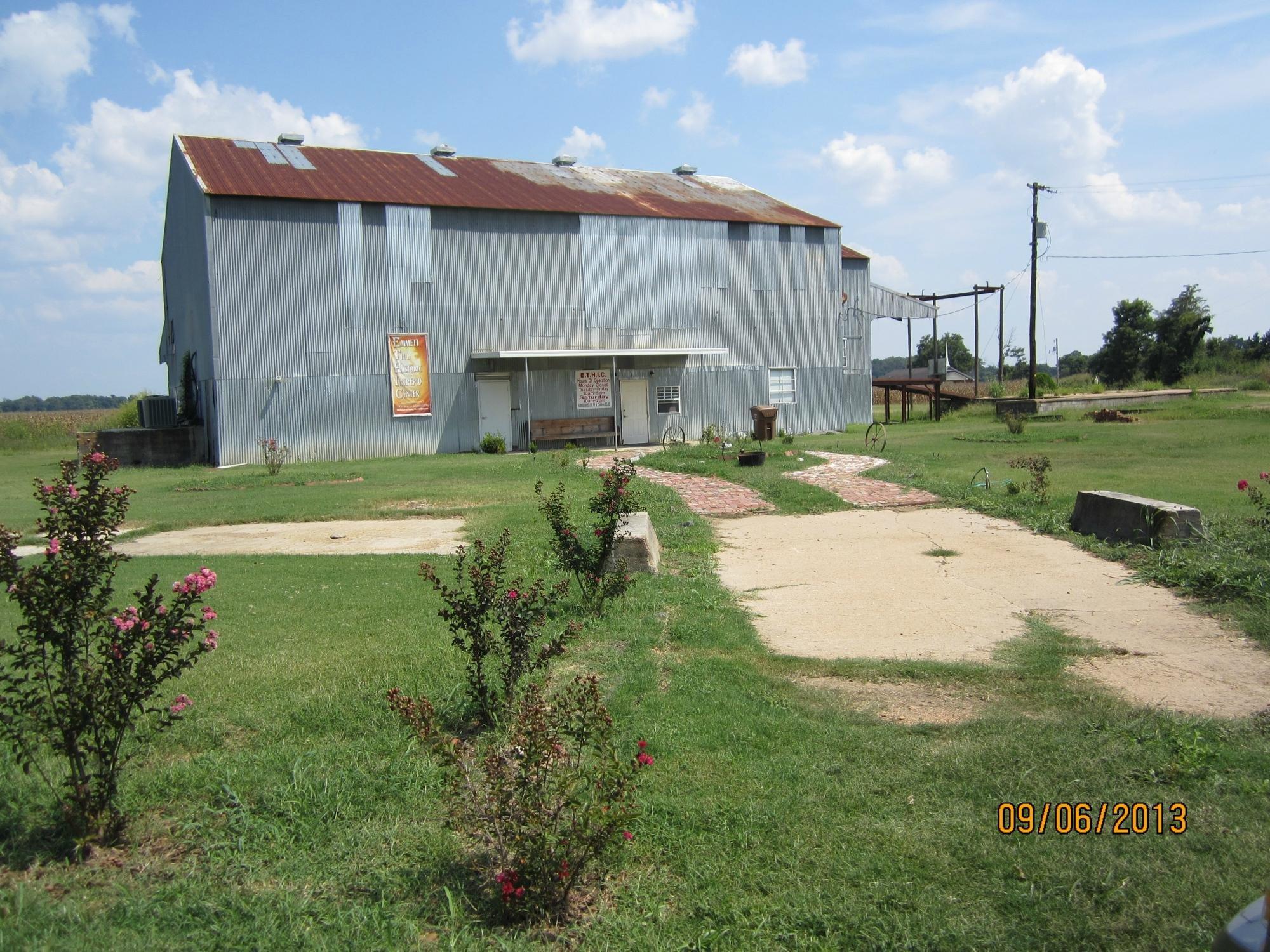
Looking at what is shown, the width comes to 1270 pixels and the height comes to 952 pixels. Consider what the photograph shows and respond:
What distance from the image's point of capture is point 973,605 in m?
8.02

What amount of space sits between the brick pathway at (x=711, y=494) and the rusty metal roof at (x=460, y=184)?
12.9 metres

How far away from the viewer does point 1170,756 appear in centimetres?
438

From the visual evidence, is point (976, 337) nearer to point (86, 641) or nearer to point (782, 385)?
point (782, 385)

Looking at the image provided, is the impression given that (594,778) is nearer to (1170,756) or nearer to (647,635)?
(1170,756)

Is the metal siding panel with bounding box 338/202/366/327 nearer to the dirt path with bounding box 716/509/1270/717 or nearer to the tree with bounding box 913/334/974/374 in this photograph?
the dirt path with bounding box 716/509/1270/717

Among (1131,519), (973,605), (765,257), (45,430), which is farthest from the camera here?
(45,430)

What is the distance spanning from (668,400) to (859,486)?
15.3 meters

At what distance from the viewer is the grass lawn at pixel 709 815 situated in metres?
3.28

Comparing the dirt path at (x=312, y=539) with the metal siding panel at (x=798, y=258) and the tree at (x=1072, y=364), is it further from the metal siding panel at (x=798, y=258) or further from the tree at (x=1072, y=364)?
the tree at (x=1072, y=364)

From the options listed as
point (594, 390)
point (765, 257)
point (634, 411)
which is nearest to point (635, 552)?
point (594, 390)

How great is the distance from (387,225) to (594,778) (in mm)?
24810

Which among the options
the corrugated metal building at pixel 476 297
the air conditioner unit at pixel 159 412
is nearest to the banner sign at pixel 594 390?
the corrugated metal building at pixel 476 297

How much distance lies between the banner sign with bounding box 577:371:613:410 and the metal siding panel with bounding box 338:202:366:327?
6.59 meters

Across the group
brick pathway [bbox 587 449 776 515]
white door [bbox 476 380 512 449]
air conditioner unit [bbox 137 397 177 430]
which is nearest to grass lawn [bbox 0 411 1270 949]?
brick pathway [bbox 587 449 776 515]
